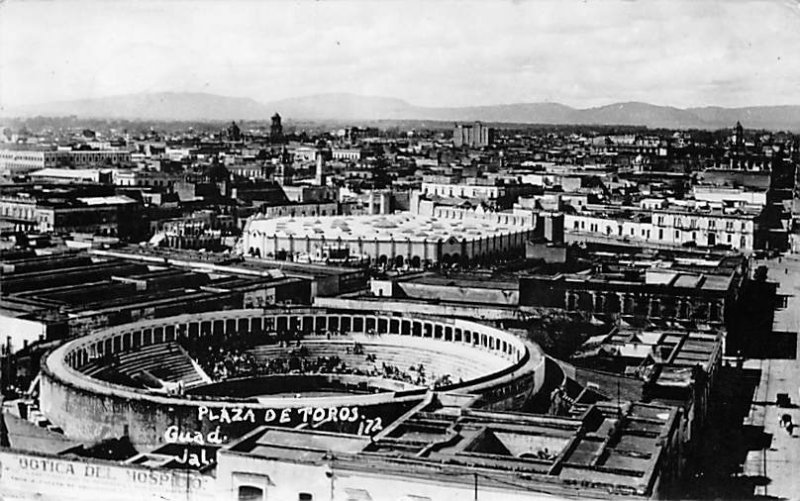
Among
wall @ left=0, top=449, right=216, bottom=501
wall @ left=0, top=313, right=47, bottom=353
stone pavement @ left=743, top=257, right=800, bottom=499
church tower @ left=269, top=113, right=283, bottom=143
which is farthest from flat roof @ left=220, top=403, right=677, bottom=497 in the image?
church tower @ left=269, top=113, right=283, bottom=143

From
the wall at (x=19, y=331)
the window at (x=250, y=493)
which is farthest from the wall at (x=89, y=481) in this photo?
the wall at (x=19, y=331)

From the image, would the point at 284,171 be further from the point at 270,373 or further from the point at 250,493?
the point at 250,493

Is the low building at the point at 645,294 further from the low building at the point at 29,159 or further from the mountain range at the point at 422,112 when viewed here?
the low building at the point at 29,159

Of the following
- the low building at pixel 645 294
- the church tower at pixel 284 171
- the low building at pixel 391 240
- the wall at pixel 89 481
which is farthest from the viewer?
the church tower at pixel 284 171

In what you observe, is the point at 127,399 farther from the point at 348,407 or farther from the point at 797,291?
the point at 797,291

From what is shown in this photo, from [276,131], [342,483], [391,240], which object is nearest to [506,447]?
[342,483]
